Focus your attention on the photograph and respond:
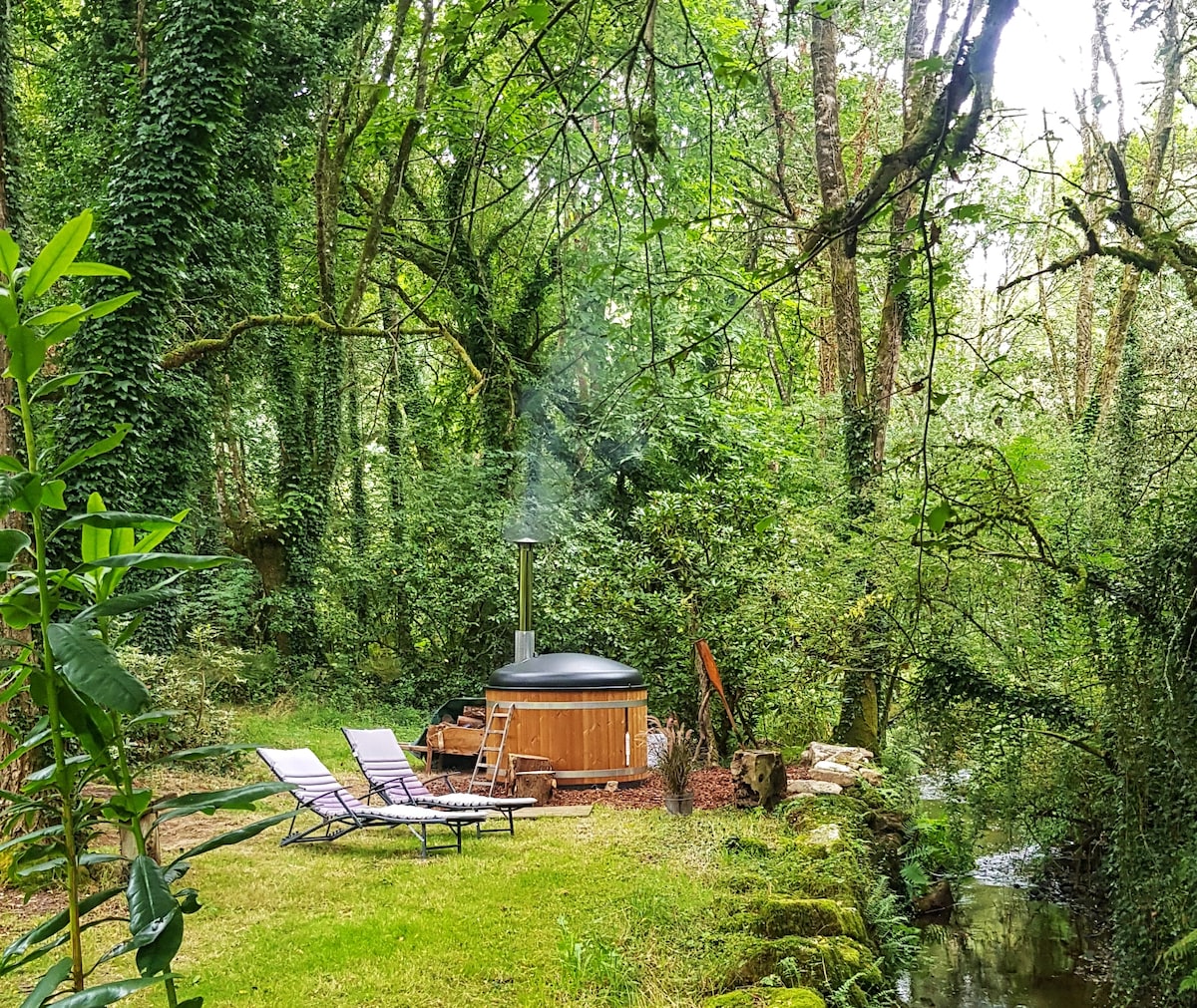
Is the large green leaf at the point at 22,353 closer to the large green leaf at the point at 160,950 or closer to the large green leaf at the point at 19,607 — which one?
the large green leaf at the point at 19,607

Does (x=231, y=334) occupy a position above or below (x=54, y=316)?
above

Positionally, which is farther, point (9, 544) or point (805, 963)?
point (805, 963)

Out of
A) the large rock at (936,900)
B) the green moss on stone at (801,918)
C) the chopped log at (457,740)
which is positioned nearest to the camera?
the green moss on stone at (801,918)

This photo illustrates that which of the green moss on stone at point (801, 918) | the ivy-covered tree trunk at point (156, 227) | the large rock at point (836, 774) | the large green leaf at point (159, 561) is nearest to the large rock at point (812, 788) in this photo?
the large rock at point (836, 774)

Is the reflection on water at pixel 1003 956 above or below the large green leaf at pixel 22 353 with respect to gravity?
below

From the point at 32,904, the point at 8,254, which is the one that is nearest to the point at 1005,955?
the point at 32,904

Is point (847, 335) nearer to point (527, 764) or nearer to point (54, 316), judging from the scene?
point (527, 764)

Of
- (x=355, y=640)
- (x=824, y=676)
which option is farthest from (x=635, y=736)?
(x=355, y=640)

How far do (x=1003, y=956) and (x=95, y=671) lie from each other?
6235 mm

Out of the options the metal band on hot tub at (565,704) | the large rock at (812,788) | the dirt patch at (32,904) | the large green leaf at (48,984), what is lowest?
the large rock at (812,788)

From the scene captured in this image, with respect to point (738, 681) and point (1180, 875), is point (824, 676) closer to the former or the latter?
point (738, 681)

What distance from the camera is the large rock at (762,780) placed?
7.17 m

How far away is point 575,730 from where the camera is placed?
867 cm

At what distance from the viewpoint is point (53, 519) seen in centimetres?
796
